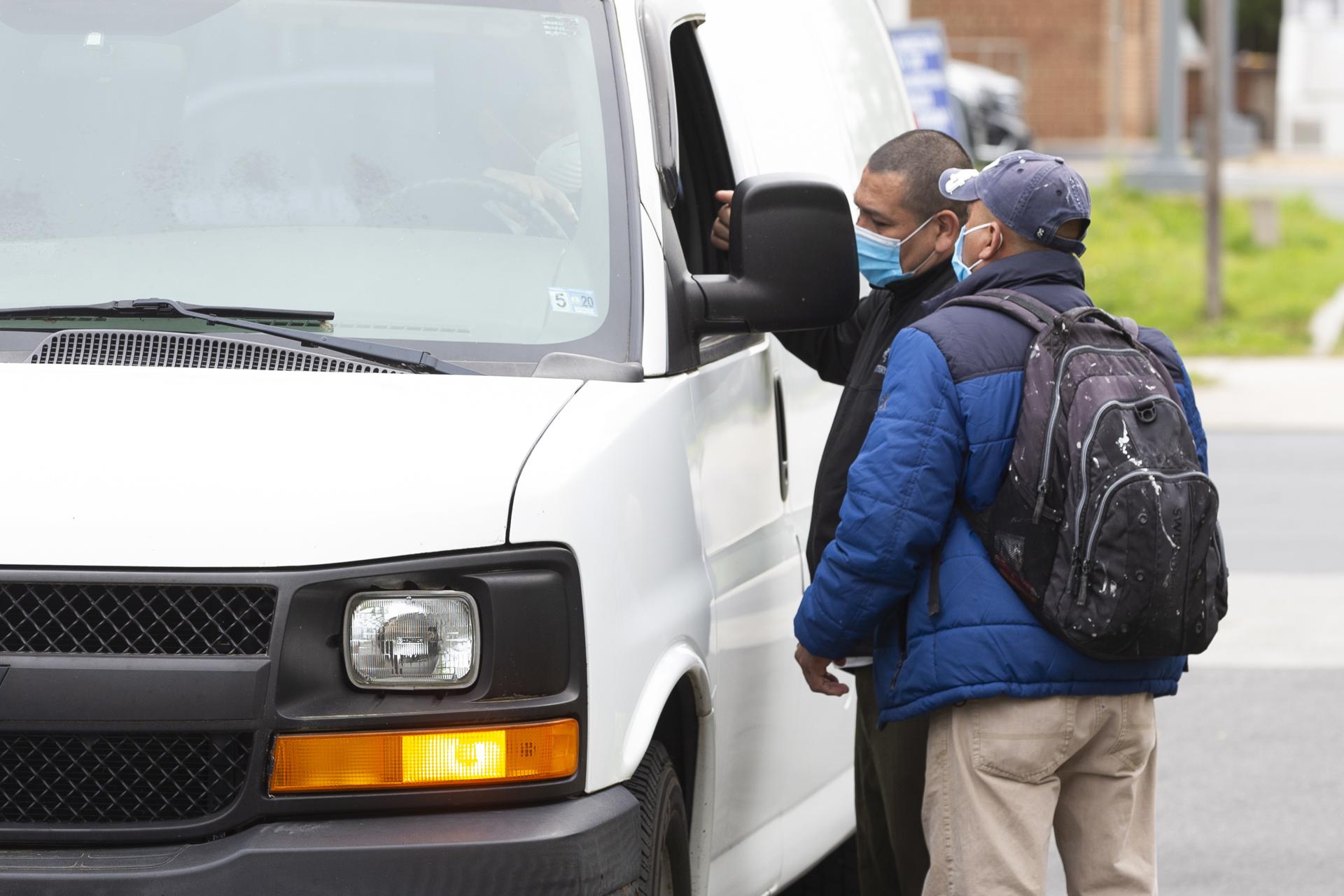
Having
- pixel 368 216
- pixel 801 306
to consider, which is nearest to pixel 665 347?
pixel 801 306

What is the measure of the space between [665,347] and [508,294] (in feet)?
0.97

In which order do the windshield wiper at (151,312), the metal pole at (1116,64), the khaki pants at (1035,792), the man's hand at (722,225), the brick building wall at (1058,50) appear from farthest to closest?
the brick building wall at (1058,50), the metal pole at (1116,64), the man's hand at (722,225), the khaki pants at (1035,792), the windshield wiper at (151,312)

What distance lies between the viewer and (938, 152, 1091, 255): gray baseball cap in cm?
362

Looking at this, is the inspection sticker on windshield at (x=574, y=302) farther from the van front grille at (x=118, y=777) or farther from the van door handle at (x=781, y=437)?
the van front grille at (x=118, y=777)

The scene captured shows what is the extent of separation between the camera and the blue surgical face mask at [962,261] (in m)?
3.74

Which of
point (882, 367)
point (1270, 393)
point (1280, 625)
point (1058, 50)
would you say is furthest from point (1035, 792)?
point (1058, 50)

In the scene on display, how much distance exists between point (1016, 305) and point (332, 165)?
1290mm

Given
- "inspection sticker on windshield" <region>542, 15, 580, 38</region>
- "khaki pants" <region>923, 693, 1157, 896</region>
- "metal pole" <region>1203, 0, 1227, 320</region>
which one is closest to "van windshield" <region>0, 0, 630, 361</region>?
"inspection sticker on windshield" <region>542, 15, 580, 38</region>

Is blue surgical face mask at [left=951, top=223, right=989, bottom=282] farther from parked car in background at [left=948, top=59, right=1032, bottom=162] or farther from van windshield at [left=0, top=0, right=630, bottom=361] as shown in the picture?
parked car in background at [left=948, top=59, right=1032, bottom=162]

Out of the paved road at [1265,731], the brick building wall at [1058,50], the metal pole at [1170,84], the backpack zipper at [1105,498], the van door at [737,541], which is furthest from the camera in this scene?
the brick building wall at [1058,50]

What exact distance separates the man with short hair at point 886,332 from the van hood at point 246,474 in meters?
1.02

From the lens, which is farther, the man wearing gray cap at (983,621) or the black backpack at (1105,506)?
the man wearing gray cap at (983,621)

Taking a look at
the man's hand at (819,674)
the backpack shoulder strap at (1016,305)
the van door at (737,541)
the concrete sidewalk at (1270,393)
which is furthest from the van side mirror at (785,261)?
the concrete sidewalk at (1270,393)

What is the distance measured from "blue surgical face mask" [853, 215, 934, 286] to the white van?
0.29m
